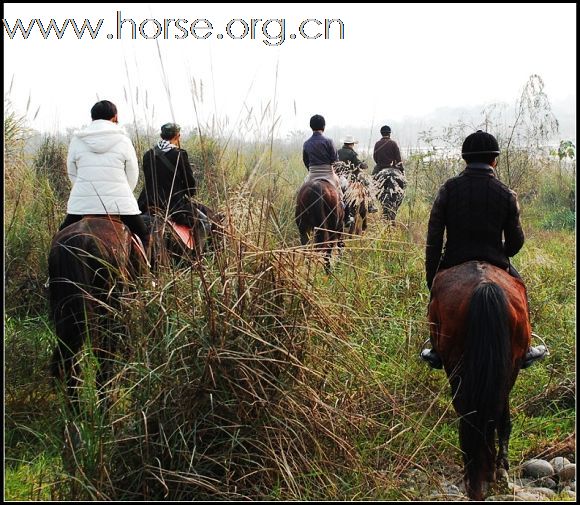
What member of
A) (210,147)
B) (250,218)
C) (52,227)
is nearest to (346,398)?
(250,218)

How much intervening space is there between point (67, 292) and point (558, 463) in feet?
10.6

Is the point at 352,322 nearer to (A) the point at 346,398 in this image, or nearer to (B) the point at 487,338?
(A) the point at 346,398

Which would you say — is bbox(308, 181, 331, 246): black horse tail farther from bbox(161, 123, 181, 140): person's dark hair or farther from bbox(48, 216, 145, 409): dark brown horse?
bbox(48, 216, 145, 409): dark brown horse

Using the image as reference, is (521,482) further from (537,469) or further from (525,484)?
(537,469)

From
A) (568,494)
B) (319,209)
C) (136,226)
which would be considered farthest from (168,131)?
(568,494)

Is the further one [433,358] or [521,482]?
[433,358]

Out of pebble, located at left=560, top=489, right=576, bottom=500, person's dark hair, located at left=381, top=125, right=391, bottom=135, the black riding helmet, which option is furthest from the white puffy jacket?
person's dark hair, located at left=381, top=125, right=391, bottom=135

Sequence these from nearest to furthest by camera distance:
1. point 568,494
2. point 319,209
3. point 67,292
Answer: point 568,494, point 67,292, point 319,209

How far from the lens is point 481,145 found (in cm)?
488

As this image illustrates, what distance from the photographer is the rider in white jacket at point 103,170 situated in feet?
18.9

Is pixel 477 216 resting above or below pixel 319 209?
above

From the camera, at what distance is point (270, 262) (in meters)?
4.12

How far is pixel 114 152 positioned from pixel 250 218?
1.86m

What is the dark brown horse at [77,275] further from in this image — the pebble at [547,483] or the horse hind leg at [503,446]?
the pebble at [547,483]
